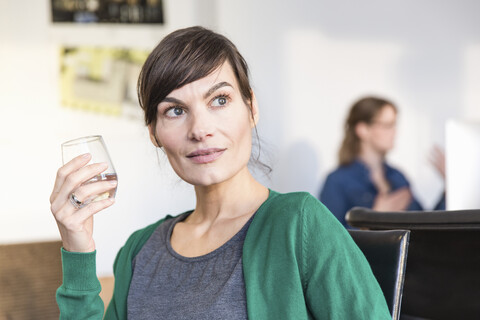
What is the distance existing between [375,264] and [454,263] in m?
0.17

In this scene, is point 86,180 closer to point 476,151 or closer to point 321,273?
point 321,273

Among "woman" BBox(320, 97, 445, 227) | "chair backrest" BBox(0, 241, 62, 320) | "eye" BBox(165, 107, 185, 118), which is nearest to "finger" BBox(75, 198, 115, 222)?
"eye" BBox(165, 107, 185, 118)

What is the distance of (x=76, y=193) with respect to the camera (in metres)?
1.10

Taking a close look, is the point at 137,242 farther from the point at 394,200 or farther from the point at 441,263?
the point at 394,200

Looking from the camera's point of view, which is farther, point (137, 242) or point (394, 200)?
point (394, 200)

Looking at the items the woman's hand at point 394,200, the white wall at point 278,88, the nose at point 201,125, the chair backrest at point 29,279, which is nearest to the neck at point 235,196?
the nose at point 201,125

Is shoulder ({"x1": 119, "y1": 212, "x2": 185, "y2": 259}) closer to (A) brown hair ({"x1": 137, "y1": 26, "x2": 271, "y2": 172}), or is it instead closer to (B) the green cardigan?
(B) the green cardigan

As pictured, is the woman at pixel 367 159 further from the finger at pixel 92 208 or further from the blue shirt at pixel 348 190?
the finger at pixel 92 208

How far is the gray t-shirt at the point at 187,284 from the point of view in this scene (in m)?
1.16

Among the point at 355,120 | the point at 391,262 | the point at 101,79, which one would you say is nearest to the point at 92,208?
the point at 391,262

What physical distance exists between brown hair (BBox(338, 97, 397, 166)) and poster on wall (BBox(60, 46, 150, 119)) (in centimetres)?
132

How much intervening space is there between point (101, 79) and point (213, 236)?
2.68m

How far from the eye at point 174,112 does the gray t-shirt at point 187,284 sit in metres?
0.26

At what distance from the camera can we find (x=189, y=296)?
1.22 meters
